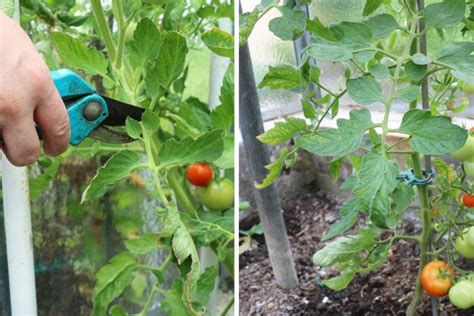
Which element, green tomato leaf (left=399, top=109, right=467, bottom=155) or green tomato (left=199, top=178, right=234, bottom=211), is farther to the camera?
green tomato (left=199, top=178, right=234, bottom=211)

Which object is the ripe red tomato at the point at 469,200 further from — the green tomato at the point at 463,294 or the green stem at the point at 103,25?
the green stem at the point at 103,25

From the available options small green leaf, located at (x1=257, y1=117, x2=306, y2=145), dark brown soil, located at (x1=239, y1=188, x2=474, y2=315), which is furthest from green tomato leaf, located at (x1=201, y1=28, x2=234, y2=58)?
dark brown soil, located at (x1=239, y1=188, x2=474, y2=315)

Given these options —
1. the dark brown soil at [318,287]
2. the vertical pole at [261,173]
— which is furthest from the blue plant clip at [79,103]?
the dark brown soil at [318,287]

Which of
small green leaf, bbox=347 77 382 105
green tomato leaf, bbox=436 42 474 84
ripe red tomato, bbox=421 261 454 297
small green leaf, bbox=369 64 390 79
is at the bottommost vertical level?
ripe red tomato, bbox=421 261 454 297

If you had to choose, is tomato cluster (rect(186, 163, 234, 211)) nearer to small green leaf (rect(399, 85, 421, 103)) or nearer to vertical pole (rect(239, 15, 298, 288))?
vertical pole (rect(239, 15, 298, 288))

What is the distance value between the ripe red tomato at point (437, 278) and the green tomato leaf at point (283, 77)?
0.34 m

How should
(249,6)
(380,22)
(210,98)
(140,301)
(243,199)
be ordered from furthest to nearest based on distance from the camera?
(243,199) → (249,6) → (140,301) → (210,98) → (380,22)

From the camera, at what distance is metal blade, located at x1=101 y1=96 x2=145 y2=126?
722 millimetres

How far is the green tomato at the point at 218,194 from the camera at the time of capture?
911 mm

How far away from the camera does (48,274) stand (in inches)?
42.2

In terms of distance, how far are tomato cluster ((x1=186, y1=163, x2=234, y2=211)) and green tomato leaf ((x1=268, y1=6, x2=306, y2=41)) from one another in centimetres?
27

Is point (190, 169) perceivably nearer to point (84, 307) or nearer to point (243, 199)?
point (84, 307)

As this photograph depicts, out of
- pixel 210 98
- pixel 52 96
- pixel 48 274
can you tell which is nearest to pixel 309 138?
pixel 52 96

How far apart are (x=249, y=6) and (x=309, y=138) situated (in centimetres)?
67
